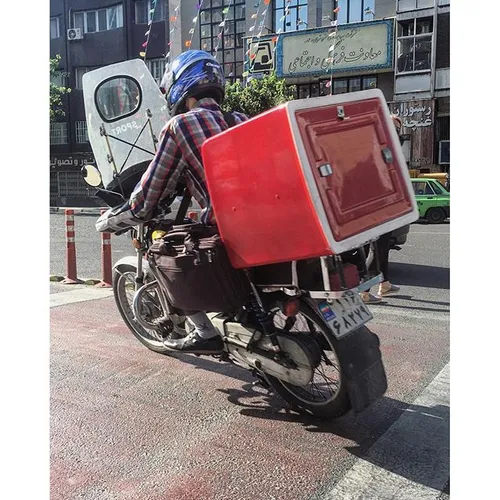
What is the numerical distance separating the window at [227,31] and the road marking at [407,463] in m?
10.4

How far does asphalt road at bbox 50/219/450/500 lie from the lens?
2240 millimetres

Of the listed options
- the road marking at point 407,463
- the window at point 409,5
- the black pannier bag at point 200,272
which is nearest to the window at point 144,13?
the black pannier bag at point 200,272

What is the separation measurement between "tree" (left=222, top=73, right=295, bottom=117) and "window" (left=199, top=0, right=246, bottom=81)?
77cm

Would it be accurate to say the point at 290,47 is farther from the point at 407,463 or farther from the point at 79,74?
the point at 407,463

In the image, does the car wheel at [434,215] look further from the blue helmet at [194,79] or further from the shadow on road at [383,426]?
the blue helmet at [194,79]

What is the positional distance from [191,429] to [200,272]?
0.84 metres

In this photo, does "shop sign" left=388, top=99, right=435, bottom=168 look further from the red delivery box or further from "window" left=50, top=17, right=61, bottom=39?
"window" left=50, top=17, right=61, bottom=39

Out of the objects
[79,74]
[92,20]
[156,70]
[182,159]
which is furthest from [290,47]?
[182,159]

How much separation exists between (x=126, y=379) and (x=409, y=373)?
1865 mm

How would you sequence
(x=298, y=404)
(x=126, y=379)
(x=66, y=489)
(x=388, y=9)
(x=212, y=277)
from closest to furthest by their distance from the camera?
1. (x=66, y=489)
2. (x=212, y=277)
3. (x=298, y=404)
4. (x=126, y=379)
5. (x=388, y=9)

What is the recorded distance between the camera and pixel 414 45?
11.7 m
